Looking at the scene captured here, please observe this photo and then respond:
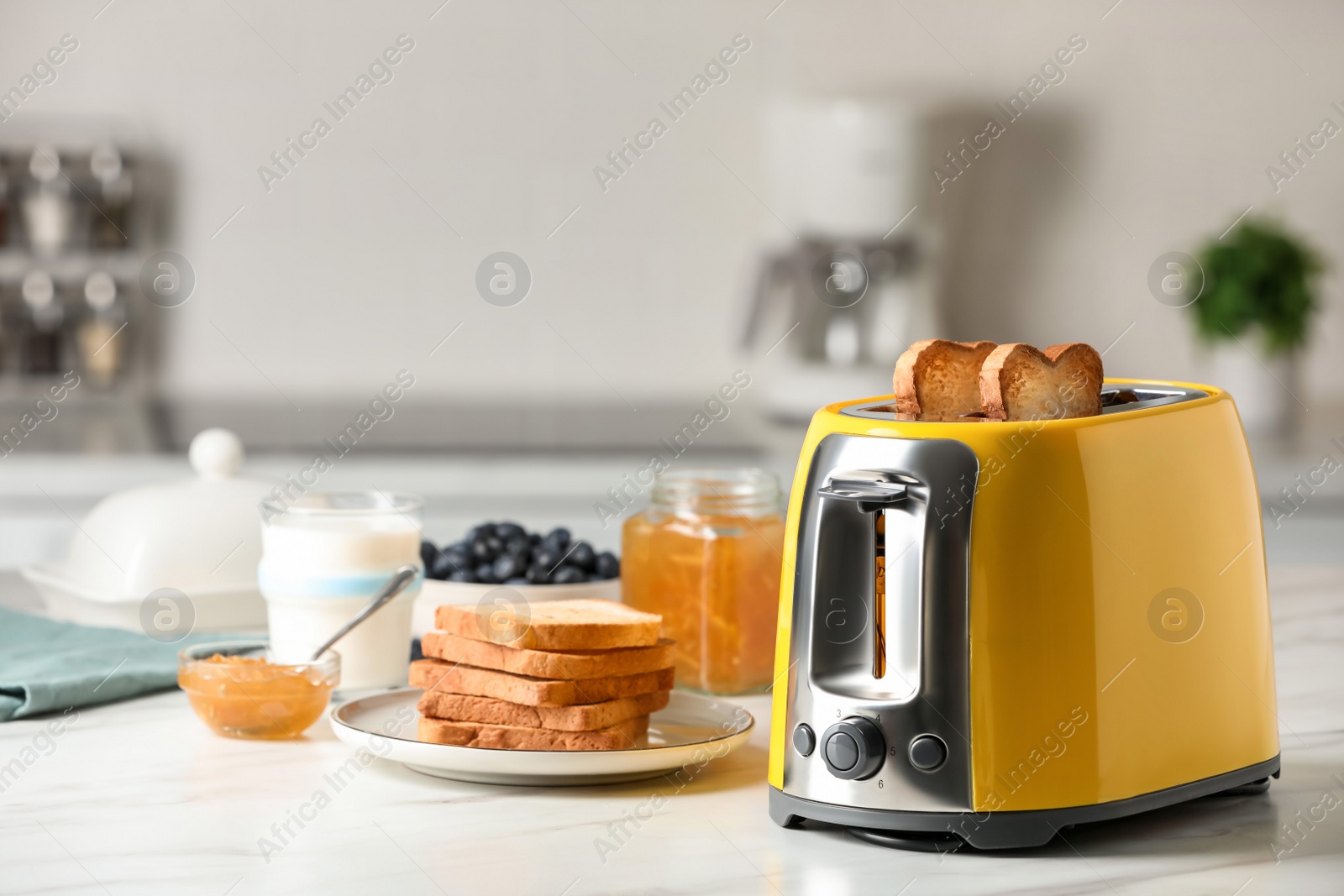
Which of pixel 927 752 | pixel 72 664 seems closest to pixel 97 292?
pixel 72 664

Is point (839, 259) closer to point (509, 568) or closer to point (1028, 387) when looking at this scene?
point (509, 568)

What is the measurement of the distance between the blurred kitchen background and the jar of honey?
74.0 inches

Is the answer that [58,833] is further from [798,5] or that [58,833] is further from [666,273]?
[798,5]

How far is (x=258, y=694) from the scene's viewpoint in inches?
36.1

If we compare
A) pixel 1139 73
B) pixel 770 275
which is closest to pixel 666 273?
pixel 770 275

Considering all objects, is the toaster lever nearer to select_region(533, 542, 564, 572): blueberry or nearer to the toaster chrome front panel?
the toaster chrome front panel

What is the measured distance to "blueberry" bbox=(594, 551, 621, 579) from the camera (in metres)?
1.15

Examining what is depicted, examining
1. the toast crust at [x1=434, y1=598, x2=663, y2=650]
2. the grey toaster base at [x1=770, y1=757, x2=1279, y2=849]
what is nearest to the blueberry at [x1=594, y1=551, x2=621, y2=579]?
the toast crust at [x1=434, y1=598, x2=663, y2=650]

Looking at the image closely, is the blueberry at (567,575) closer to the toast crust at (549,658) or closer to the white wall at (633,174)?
the toast crust at (549,658)

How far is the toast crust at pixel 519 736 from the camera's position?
2.68ft

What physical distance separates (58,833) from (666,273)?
252cm

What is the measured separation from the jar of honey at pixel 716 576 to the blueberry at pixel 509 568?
0.37ft

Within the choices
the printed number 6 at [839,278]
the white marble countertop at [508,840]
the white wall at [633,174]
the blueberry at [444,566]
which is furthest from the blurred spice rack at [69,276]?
the white marble countertop at [508,840]

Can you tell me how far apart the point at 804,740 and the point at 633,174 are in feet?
8.37
